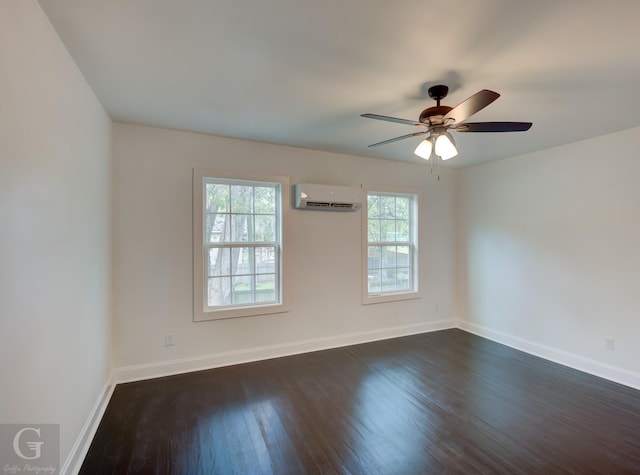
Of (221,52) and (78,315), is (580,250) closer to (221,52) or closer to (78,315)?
(221,52)

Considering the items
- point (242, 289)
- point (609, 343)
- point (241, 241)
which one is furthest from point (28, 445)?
point (609, 343)

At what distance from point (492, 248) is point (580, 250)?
3.42 feet

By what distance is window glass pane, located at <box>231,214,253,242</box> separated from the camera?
3588 mm

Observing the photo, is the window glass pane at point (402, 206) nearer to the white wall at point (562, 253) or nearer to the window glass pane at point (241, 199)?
the white wall at point (562, 253)

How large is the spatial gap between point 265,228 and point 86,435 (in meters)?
2.37

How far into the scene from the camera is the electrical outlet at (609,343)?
10.4ft

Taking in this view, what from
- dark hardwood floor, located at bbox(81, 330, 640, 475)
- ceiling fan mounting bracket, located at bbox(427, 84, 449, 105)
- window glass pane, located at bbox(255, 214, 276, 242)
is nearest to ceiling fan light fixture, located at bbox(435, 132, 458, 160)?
ceiling fan mounting bracket, located at bbox(427, 84, 449, 105)

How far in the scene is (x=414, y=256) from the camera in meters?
4.67

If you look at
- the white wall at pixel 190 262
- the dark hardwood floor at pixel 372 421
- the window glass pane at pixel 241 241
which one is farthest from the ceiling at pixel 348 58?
the dark hardwood floor at pixel 372 421

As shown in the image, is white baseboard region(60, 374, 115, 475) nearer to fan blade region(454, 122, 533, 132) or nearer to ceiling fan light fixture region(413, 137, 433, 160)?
ceiling fan light fixture region(413, 137, 433, 160)

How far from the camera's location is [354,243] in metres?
4.18

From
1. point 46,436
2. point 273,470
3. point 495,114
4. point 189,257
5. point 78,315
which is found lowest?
point 273,470

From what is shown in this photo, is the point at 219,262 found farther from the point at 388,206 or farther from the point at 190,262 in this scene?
the point at 388,206

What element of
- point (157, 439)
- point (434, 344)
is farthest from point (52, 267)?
point (434, 344)
